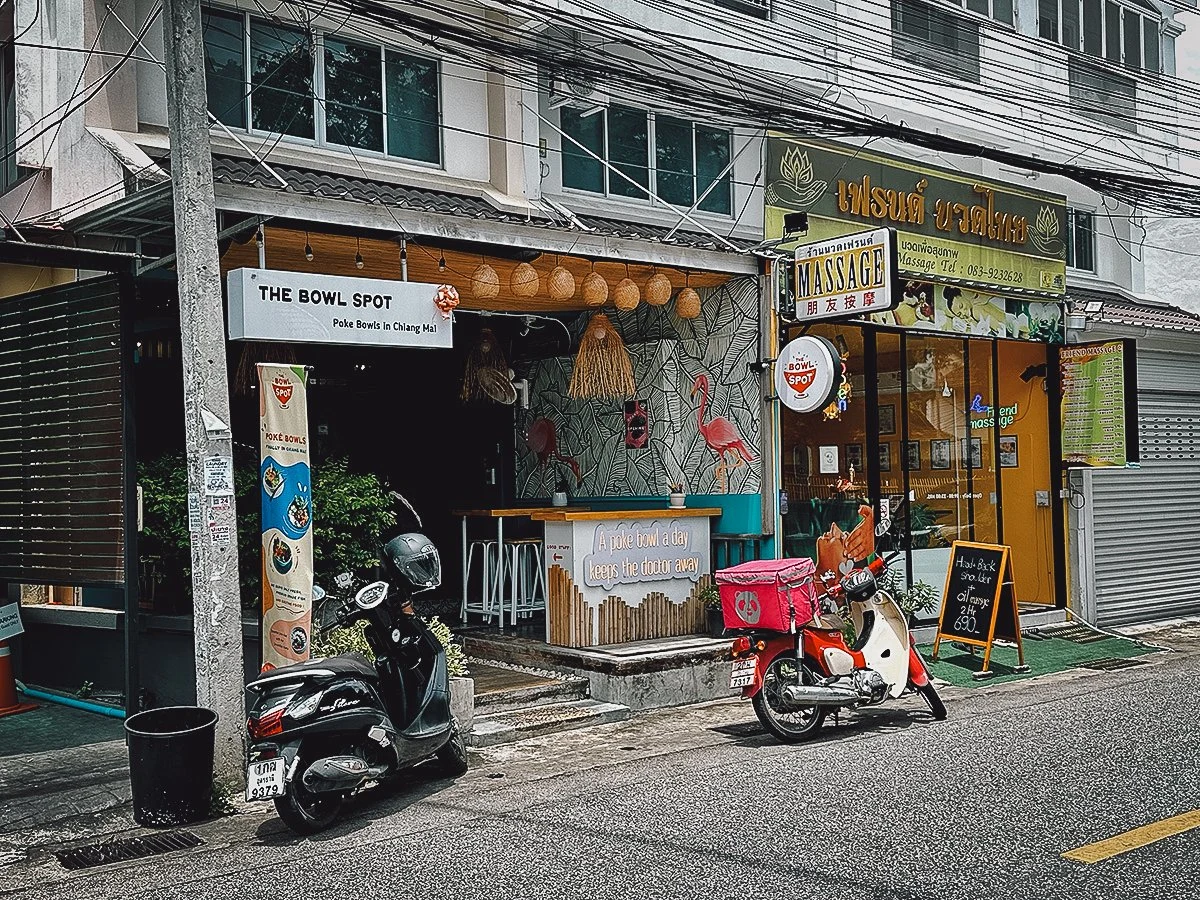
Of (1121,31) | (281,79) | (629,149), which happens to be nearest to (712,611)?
(629,149)

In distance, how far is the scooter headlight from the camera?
6492mm

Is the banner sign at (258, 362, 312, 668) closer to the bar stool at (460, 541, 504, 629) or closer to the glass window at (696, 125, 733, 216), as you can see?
the bar stool at (460, 541, 504, 629)

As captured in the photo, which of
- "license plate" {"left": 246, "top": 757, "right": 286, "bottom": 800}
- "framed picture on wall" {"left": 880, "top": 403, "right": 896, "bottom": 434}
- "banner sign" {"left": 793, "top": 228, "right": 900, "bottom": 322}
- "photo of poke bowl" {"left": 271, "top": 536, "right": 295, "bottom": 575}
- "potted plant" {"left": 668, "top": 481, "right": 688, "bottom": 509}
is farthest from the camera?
"framed picture on wall" {"left": 880, "top": 403, "right": 896, "bottom": 434}

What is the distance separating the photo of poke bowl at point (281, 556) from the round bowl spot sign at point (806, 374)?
16.8 ft

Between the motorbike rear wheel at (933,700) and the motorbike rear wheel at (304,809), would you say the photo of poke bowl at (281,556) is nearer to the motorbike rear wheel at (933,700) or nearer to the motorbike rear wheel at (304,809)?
the motorbike rear wheel at (304,809)

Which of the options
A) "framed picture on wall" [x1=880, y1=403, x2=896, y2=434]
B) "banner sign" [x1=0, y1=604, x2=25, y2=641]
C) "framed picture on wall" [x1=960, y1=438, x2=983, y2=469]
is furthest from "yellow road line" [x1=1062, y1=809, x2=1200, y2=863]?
"framed picture on wall" [x1=960, y1=438, x2=983, y2=469]

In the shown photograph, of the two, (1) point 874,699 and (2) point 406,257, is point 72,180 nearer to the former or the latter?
(2) point 406,257

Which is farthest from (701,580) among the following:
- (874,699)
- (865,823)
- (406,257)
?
(865,823)

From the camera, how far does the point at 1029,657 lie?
12.7m

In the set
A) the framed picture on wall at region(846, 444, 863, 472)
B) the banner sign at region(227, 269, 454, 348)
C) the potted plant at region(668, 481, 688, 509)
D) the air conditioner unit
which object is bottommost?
the potted plant at region(668, 481, 688, 509)

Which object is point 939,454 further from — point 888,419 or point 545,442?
point 545,442

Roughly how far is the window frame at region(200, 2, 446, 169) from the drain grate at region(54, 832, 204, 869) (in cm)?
558

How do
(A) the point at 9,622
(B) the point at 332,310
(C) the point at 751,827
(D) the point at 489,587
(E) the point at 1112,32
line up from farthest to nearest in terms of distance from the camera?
(E) the point at 1112,32 < (D) the point at 489,587 < (A) the point at 9,622 < (B) the point at 332,310 < (C) the point at 751,827

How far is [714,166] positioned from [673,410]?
2886 mm
